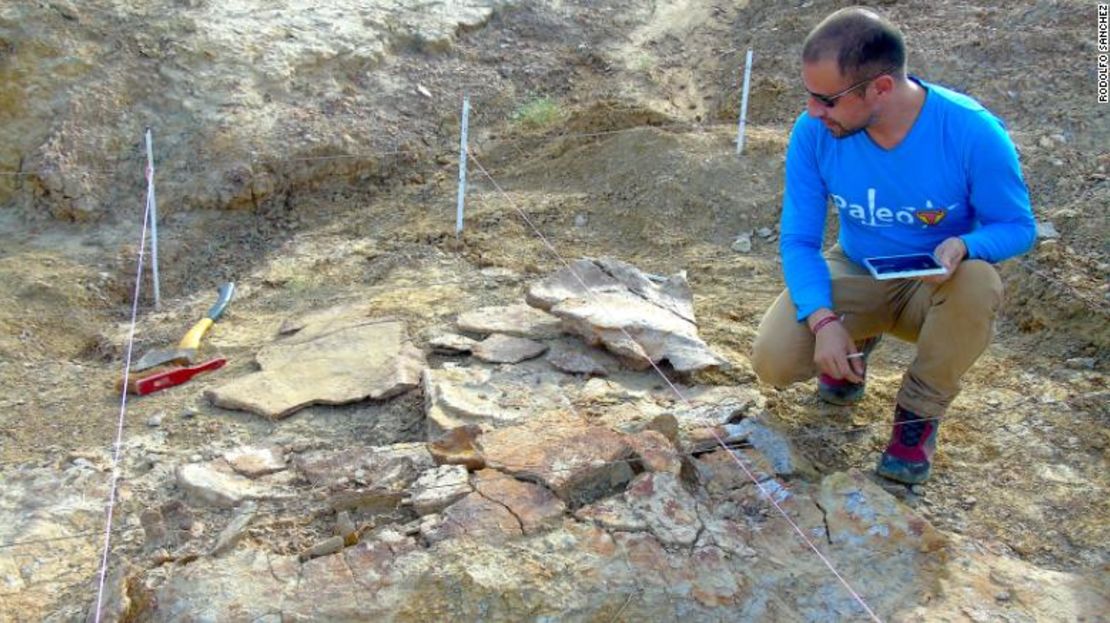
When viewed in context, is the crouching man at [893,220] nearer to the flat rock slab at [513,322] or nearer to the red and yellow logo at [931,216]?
the red and yellow logo at [931,216]

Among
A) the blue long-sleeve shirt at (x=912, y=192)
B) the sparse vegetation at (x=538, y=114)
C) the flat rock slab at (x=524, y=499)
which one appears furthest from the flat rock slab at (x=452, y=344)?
the sparse vegetation at (x=538, y=114)

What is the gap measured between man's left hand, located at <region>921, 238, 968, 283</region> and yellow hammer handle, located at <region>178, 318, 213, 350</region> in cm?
291

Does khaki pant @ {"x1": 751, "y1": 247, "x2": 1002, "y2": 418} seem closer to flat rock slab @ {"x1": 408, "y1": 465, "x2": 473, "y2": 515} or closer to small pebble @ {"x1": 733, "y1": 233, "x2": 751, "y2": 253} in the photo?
flat rock slab @ {"x1": 408, "y1": 465, "x2": 473, "y2": 515}

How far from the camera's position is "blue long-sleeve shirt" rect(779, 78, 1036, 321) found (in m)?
2.91

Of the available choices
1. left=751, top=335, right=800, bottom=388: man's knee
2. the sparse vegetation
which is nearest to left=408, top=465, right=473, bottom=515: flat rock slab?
left=751, top=335, right=800, bottom=388: man's knee

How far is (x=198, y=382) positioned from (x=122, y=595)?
4.81 ft

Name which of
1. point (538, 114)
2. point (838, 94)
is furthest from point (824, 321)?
point (538, 114)

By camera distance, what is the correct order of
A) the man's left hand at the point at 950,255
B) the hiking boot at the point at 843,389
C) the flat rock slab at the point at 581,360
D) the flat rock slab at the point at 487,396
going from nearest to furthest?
the man's left hand at the point at 950,255, the flat rock slab at the point at 487,396, the hiking boot at the point at 843,389, the flat rock slab at the point at 581,360

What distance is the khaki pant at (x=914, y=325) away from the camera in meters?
2.96

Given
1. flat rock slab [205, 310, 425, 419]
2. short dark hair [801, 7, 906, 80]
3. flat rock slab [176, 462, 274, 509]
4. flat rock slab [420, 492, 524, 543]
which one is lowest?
flat rock slab [176, 462, 274, 509]

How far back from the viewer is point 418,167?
5891mm

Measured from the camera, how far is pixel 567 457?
9.84ft

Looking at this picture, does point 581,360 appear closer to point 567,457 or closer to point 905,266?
point 567,457

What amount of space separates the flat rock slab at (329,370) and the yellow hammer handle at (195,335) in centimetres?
35
